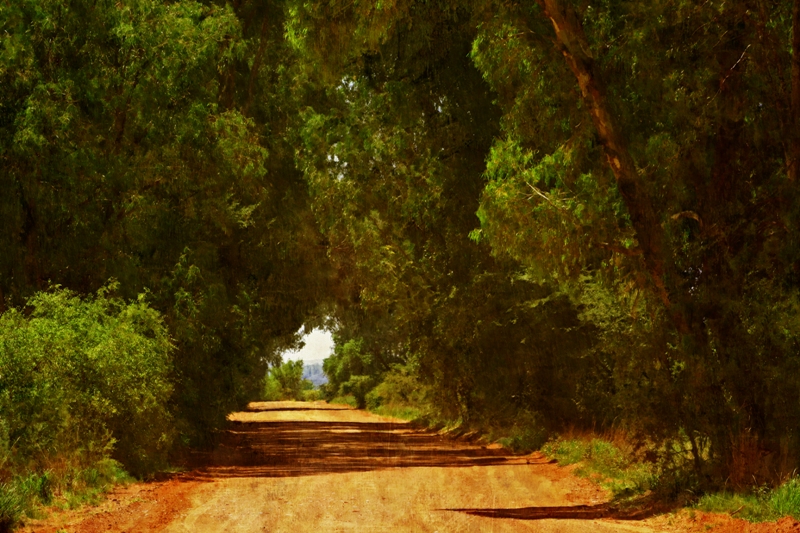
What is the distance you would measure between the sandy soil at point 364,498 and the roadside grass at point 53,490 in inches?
9.8

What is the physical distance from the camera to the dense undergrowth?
14.5 m

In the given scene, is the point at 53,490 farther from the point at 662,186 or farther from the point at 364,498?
the point at 662,186

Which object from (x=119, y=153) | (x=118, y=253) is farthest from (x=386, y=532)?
(x=119, y=153)

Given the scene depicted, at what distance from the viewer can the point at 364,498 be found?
1608cm

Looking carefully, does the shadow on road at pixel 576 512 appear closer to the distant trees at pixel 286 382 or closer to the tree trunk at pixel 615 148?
the tree trunk at pixel 615 148

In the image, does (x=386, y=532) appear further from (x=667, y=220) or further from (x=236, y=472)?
(x=236, y=472)

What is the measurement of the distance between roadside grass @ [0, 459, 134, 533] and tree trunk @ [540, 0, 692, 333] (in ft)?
28.5

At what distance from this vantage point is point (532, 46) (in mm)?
16391

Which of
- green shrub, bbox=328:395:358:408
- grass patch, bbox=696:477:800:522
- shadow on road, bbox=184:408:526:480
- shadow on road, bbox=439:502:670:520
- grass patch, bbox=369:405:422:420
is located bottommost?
shadow on road, bbox=439:502:670:520

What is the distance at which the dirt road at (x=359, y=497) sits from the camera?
12.8 m

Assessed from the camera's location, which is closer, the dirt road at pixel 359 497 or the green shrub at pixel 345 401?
the dirt road at pixel 359 497

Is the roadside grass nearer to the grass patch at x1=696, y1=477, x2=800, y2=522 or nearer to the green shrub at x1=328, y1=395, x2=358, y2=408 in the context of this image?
the grass patch at x1=696, y1=477, x2=800, y2=522

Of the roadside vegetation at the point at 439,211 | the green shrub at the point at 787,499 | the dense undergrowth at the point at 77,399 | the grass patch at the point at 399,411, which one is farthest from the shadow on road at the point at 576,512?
the grass patch at the point at 399,411

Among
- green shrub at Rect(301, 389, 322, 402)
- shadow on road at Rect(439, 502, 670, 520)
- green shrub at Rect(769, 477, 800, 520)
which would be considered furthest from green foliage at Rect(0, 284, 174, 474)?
green shrub at Rect(301, 389, 322, 402)
